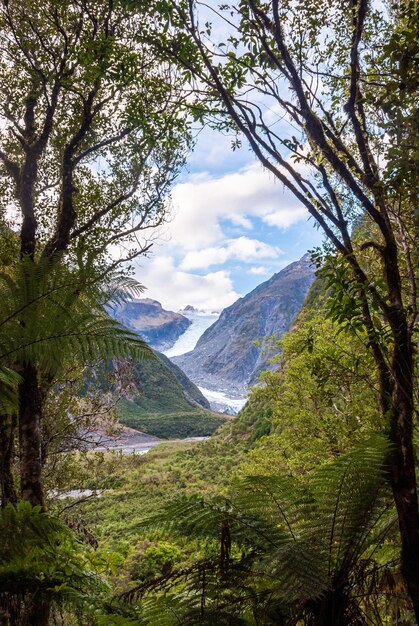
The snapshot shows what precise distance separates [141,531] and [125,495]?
1449 inches

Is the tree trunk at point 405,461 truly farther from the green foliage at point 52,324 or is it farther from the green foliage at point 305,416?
the green foliage at point 305,416

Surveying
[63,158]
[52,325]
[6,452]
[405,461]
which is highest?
[63,158]

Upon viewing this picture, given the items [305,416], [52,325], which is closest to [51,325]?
[52,325]

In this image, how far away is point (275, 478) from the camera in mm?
2527

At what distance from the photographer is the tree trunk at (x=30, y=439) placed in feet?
16.1

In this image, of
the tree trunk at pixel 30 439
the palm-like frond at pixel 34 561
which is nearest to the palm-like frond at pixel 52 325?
the palm-like frond at pixel 34 561

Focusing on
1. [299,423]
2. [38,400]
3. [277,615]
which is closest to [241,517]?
[277,615]

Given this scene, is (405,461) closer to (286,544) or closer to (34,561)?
(286,544)

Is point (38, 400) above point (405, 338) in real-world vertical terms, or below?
below

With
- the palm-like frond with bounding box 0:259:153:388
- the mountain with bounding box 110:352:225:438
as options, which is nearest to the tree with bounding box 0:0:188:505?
the palm-like frond with bounding box 0:259:153:388

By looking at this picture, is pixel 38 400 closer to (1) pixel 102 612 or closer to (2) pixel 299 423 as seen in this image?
(1) pixel 102 612

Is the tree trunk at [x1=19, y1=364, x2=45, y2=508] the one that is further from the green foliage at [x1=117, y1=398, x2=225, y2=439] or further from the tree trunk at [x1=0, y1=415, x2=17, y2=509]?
the green foliage at [x1=117, y1=398, x2=225, y2=439]

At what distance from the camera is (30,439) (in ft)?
16.4

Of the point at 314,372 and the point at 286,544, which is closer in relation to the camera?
the point at 286,544
